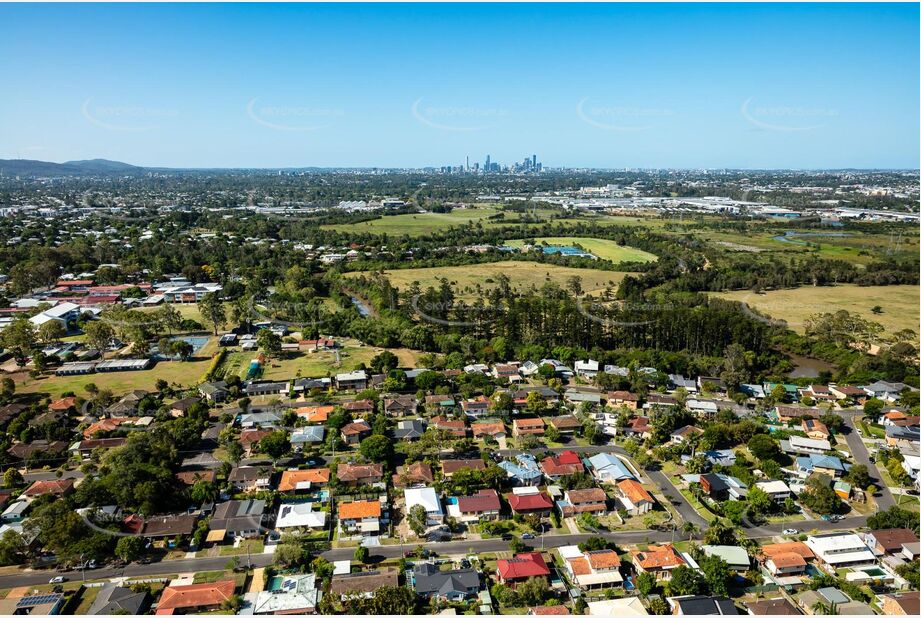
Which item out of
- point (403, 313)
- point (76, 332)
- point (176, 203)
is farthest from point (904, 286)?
point (176, 203)

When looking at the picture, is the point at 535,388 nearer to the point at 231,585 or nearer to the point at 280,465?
the point at 280,465

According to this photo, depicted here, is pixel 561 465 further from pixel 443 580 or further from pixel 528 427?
pixel 443 580

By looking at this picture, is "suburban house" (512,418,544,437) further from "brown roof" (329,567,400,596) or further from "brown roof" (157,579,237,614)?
"brown roof" (157,579,237,614)

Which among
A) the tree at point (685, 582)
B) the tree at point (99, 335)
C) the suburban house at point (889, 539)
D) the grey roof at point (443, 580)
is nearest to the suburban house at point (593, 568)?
the tree at point (685, 582)

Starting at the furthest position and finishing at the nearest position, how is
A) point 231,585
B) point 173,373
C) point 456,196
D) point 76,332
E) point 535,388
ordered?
1. point 456,196
2. point 76,332
3. point 173,373
4. point 535,388
5. point 231,585

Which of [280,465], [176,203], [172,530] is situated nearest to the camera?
[172,530]

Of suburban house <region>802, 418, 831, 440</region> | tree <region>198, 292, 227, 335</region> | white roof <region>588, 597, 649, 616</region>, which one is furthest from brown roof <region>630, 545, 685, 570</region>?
tree <region>198, 292, 227, 335</region>
